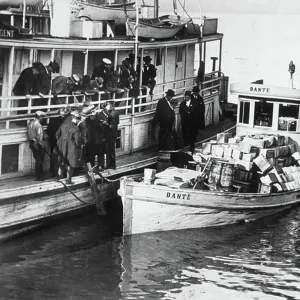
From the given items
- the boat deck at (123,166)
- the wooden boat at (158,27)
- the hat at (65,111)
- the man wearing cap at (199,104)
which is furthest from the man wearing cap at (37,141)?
the man wearing cap at (199,104)

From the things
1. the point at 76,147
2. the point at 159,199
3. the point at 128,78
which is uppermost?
the point at 128,78

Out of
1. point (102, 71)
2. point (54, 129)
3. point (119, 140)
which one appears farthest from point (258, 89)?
point (54, 129)

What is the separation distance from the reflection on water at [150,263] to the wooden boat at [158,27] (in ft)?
22.0

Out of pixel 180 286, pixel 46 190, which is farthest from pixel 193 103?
pixel 180 286

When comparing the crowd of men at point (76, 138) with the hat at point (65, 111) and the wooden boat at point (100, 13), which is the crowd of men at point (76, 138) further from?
the wooden boat at point (100, 13)

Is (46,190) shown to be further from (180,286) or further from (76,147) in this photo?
(180,286)

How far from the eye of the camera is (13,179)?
1814 centimetres

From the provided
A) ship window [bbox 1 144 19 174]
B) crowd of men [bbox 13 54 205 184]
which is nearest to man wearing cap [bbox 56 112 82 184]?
crowd of men [bbox 13 54 205 184]

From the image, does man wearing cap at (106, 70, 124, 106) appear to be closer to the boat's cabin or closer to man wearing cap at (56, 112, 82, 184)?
man wearing cap at (56, 112, 82, 184)

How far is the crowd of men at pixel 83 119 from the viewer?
59.5 ft

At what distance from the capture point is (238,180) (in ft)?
66.0

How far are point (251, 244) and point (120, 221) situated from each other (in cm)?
376

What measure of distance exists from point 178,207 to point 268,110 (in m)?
6.48

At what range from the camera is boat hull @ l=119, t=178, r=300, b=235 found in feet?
59.5
